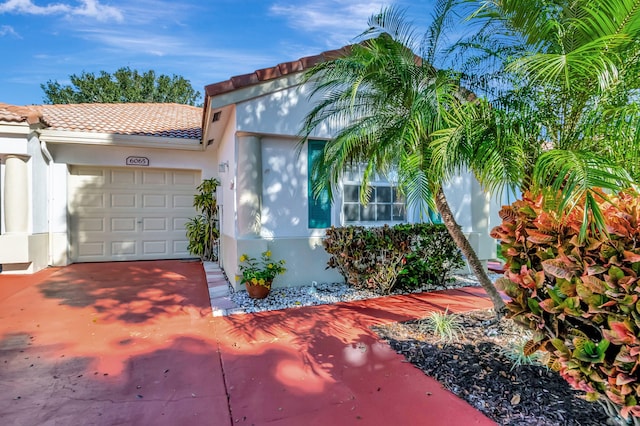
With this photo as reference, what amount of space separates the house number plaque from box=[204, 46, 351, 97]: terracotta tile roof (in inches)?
203

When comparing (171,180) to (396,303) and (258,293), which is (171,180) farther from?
(396,303)

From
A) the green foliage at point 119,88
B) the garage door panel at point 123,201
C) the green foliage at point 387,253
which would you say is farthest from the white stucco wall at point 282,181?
the green foliage at point 119,88

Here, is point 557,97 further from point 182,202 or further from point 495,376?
point 182,202

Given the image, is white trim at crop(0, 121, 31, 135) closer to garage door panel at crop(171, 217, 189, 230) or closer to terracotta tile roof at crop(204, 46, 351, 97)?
garage door panel at crop(171, 217, 189, 230)

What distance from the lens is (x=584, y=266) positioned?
2.25 m

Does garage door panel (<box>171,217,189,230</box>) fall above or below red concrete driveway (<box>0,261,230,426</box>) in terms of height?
above

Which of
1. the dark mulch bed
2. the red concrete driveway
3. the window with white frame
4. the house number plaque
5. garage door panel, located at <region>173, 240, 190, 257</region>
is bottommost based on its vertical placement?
the red concrete driveway

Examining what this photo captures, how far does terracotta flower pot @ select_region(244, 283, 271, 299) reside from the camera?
6215 millimetres

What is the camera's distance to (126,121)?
38.2 feet

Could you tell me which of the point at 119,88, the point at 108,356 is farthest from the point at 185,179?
the point at 119,88

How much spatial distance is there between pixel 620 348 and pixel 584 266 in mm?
542

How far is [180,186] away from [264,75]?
19.6 ft

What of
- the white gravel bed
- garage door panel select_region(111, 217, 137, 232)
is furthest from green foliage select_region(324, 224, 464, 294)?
garage door panel select_region(111, 217, 137, 232)

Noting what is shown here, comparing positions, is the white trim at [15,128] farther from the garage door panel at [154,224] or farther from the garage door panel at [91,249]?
the garage door panel at [154,224]
